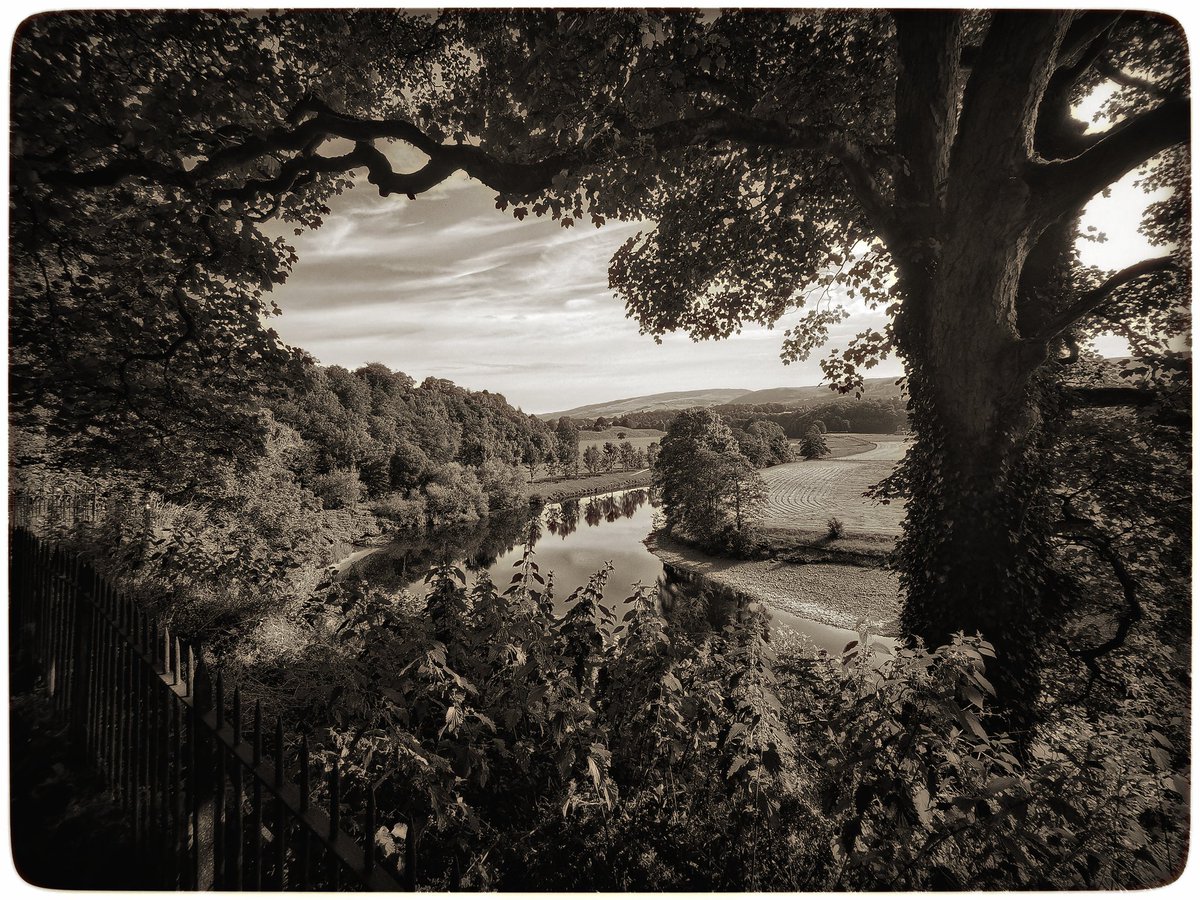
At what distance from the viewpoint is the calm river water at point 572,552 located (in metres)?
15.8

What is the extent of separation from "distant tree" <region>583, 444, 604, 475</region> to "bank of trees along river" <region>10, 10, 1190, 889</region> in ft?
71.9

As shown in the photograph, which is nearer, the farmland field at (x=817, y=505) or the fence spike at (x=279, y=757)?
the fence spike at (x=279, y=757)

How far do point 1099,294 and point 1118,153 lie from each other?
849 mm

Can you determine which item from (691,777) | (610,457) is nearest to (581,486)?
(610,457)

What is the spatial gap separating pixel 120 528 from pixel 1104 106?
1575cm

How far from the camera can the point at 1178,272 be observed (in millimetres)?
2936

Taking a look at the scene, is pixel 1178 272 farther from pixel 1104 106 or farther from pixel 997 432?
pixel 1104 106

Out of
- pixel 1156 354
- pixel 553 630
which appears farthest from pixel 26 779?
pixel 1156 354

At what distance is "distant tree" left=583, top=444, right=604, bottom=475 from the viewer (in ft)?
86.8

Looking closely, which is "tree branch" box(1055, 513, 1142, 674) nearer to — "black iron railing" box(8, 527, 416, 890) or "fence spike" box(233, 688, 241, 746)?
"black iron railing" box(8, 527, 416, 890)

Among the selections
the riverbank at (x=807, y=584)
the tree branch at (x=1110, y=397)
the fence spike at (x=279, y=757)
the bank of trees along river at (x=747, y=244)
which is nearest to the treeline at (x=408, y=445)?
the bank of trees along river at (x=747, y=244)

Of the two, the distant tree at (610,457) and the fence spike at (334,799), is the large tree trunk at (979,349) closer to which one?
the fence spike at (334,799)

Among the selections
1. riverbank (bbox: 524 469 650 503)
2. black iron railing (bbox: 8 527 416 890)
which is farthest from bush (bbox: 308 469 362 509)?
riverbank (bbox: 524 469 650 503)

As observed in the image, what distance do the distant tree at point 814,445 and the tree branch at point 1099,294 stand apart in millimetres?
6176
